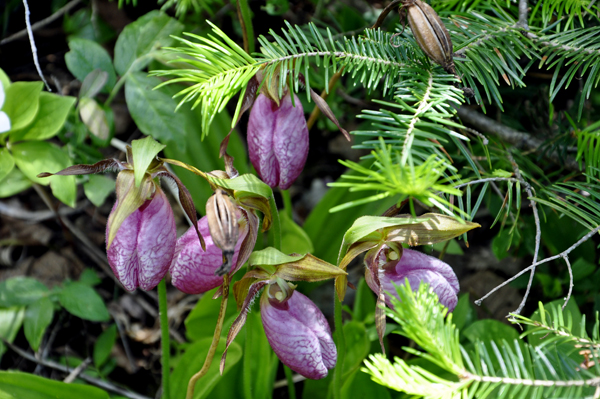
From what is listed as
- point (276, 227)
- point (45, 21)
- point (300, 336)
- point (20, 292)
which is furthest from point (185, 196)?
point (45, 21)

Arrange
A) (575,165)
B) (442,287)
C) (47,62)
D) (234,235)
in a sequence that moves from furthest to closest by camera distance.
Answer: (47,62), (575,165), (442,287), (234,235)

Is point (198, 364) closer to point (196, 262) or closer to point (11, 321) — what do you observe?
point (196, 262)

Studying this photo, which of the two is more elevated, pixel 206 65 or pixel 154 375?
pixel 206 65

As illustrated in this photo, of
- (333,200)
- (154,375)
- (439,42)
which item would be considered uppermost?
(439,42)

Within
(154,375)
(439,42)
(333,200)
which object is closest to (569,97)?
(333,200)

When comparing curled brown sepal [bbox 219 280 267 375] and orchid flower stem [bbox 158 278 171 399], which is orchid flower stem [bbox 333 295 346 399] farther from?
orchid flower stem [bbox 158 278 171 399]

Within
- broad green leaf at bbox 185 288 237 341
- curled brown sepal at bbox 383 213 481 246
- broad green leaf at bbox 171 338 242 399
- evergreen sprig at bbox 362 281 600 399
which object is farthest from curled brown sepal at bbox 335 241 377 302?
broad green leaf at bbox 185 288 237 341

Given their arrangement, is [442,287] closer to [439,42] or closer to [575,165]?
[439,42]

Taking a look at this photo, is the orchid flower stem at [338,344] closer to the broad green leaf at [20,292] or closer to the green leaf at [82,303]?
the green leaf at [82,303]
